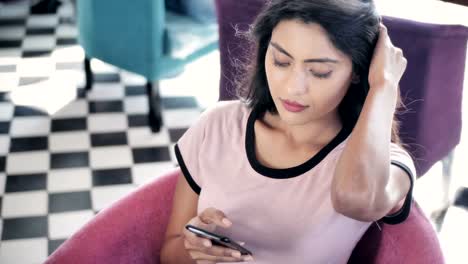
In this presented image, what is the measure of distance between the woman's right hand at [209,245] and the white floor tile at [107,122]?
7.56ft

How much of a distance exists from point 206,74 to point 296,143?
2763mm

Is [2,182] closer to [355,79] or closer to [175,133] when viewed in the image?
[175,133]

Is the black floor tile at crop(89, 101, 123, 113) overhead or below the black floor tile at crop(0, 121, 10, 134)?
overhead

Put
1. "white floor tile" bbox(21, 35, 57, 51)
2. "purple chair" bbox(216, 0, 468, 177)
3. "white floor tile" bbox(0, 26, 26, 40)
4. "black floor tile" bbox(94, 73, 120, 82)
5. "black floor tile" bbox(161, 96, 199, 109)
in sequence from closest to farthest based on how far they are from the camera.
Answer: "purple chair" bbox(216, 0, 468, 177)
"black floor tile" bbox(161, 96, 199, 109)
"black floor tile" bbox(94, 73, 120, 82)
"white floor tile" bbox(21, 35, 57, 51)
"white floor tile" bbox(0, 26, 26, 40)

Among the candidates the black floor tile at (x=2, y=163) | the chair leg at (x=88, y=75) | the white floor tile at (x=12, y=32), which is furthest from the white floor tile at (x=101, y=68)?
the black floor tile at (x=2, y=163)

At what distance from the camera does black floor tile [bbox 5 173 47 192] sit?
3305 millimetres

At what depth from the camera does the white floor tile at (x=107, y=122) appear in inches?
150

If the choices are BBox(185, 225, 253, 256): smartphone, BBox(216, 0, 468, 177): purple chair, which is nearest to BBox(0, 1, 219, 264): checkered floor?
BBox(216, 0, 468, 177): purple chair

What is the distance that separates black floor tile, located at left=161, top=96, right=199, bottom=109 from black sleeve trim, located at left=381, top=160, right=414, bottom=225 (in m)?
2.51

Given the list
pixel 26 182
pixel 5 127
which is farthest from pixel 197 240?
pixel 5 127

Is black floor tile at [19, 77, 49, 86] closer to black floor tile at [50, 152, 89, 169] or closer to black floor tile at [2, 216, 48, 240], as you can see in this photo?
black floor tile at [50, 152, 89, 169]

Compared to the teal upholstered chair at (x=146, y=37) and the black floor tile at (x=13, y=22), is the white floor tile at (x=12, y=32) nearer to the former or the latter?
the black floor tile at (x=13, y=22)

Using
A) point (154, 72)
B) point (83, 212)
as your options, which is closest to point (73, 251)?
point (83, 212)

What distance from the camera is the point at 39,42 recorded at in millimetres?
4785
